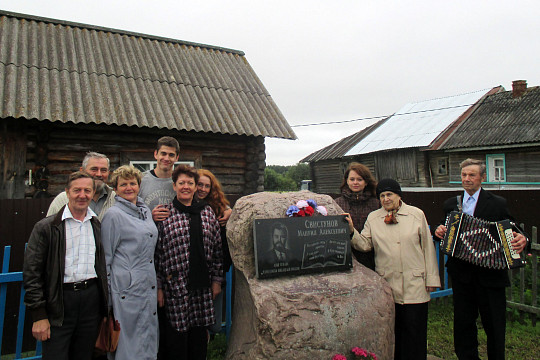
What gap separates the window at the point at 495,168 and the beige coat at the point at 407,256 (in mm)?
16379

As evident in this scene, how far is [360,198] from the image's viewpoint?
364 centimetres

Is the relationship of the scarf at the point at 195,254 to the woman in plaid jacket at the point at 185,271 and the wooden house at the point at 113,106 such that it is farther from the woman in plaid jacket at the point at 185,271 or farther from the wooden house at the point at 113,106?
the wooden house at the point at 113,106

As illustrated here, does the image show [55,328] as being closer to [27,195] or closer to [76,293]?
[76,293]

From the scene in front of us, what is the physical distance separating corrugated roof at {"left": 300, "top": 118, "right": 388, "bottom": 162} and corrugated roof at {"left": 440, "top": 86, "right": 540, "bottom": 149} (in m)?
6.92

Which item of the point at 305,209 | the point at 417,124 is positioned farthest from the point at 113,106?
the point at 417,124

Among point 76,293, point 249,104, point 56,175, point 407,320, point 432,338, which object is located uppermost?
point 249,104

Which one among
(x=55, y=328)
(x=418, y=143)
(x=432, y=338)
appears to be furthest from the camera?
(x=418, y=143)

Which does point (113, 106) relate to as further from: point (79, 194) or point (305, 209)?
point (305, 209)

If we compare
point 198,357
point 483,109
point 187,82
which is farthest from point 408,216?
point 483,109

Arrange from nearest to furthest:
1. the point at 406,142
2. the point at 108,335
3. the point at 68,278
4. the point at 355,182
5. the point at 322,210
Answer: the point at 68,278 → the point at 108,335 → the point at 322,210 → the point at 355,182 → the point at 406,142

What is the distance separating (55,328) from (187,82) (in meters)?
7.14

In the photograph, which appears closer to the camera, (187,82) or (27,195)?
(27,195)

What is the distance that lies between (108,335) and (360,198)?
2.40m

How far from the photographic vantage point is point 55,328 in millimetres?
2340
